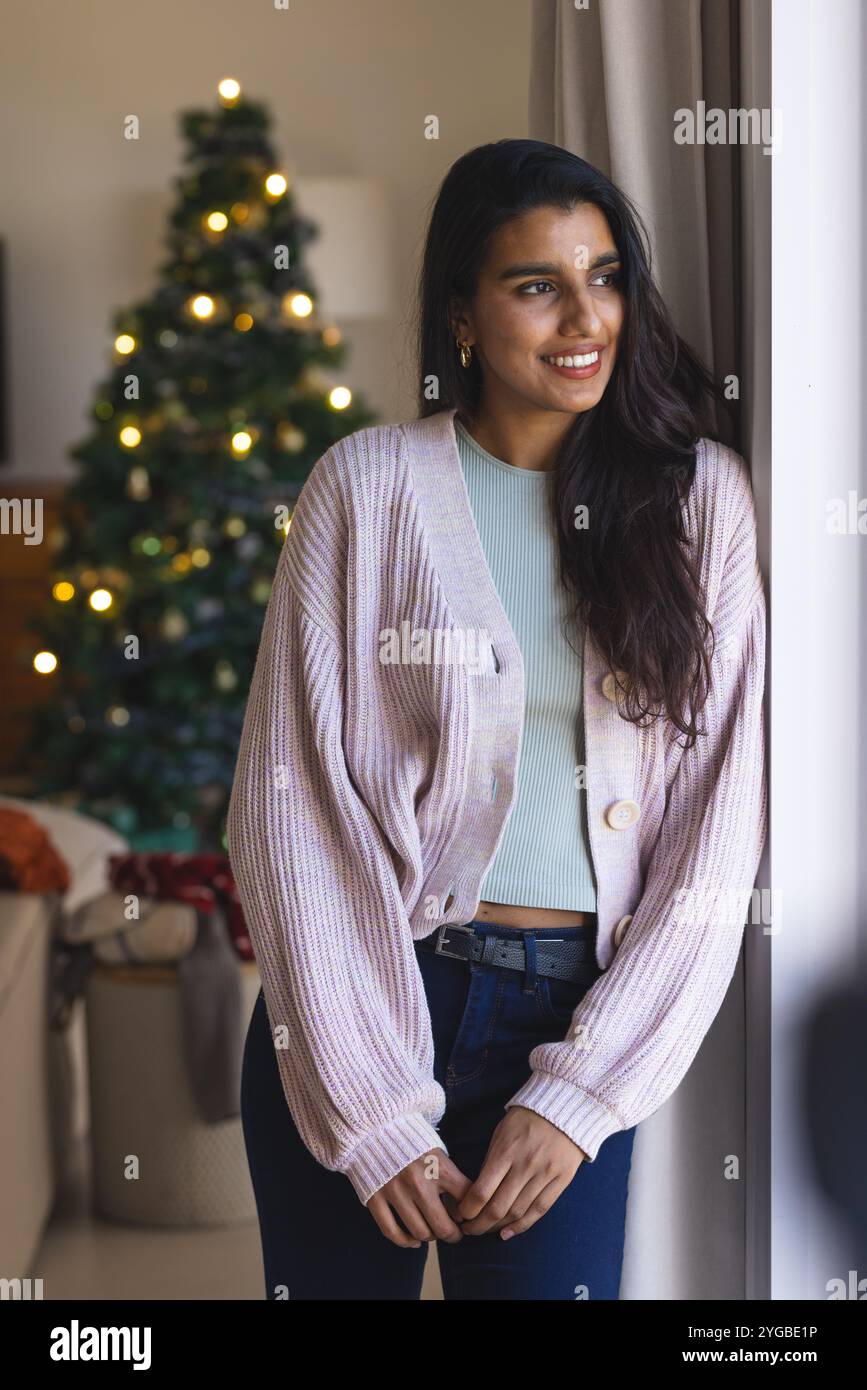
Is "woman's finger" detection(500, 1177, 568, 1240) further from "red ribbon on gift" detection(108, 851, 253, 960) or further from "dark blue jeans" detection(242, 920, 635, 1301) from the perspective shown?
"red ribbon on gift" detection(108, 851, 253, 960)

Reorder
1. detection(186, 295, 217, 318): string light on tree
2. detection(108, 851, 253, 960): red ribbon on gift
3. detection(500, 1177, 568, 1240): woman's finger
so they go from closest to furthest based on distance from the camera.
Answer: detection(500, 1177, 568, 1240): woman's finger → detection(108, 851, 253, 960): red ribbon on gift → detection(186, 295, 217, 318): string light on tree

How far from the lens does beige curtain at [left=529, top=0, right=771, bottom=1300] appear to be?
1417 millimetres

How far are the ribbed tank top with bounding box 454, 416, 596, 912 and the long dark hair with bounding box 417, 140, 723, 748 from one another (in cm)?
2

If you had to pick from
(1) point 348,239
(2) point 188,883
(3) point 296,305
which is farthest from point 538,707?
(1) point 348,239

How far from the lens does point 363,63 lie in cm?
480

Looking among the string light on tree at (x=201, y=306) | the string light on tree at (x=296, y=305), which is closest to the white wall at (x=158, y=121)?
the string light on tree at (x=296, y=305)

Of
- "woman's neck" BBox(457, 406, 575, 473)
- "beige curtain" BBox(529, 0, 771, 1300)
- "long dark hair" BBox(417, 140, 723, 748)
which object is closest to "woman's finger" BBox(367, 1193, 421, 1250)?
"beige curtain" BBox(529, 0, 771, 1300)

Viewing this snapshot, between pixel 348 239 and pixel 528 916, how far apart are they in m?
3.56

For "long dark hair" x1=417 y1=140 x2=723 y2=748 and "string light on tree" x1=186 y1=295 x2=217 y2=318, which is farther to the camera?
"string light on tree" x1=186 y1=295 x2=217 y2=318

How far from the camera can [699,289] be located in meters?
1.47

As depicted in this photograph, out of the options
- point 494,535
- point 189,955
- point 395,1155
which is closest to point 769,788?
point 494,535

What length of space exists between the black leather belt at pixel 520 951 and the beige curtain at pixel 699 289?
203mm

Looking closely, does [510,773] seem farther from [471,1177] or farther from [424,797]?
[471,1177]
